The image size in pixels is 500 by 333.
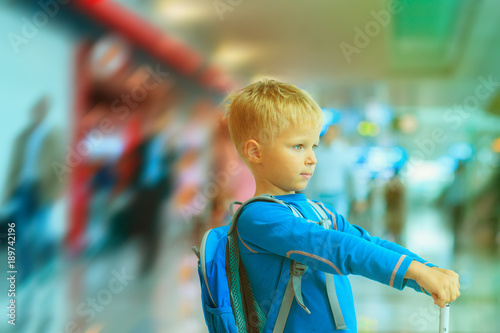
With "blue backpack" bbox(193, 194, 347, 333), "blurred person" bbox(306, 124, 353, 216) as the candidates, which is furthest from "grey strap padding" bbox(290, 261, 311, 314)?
"blurred person" bbox(306, 124, 353, 216)

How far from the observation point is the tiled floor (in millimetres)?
3135

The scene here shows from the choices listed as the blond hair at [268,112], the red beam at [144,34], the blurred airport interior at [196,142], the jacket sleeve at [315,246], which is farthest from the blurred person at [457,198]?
the jacket sleeve at [315,246]

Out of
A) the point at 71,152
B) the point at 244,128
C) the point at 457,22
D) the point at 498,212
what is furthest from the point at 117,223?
the point at 498,212

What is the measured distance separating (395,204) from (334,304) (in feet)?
19.7

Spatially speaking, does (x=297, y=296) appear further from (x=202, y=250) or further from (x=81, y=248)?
(x=81, y=248)

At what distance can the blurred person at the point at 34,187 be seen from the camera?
11.9 feet

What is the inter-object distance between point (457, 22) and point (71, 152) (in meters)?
3.70

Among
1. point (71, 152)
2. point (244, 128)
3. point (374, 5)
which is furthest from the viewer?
point (374, 5)

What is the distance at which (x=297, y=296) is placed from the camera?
938 millimetres

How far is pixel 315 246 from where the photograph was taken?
2.89ft

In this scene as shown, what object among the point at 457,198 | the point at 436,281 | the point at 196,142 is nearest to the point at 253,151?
the point at 436,281

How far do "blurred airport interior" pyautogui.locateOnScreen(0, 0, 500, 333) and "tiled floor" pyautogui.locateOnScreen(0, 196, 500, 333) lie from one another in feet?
0.06

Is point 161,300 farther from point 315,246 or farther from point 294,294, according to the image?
point 315,246

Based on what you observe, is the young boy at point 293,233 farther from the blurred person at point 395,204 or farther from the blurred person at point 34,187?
the blurred person at point 395,204
